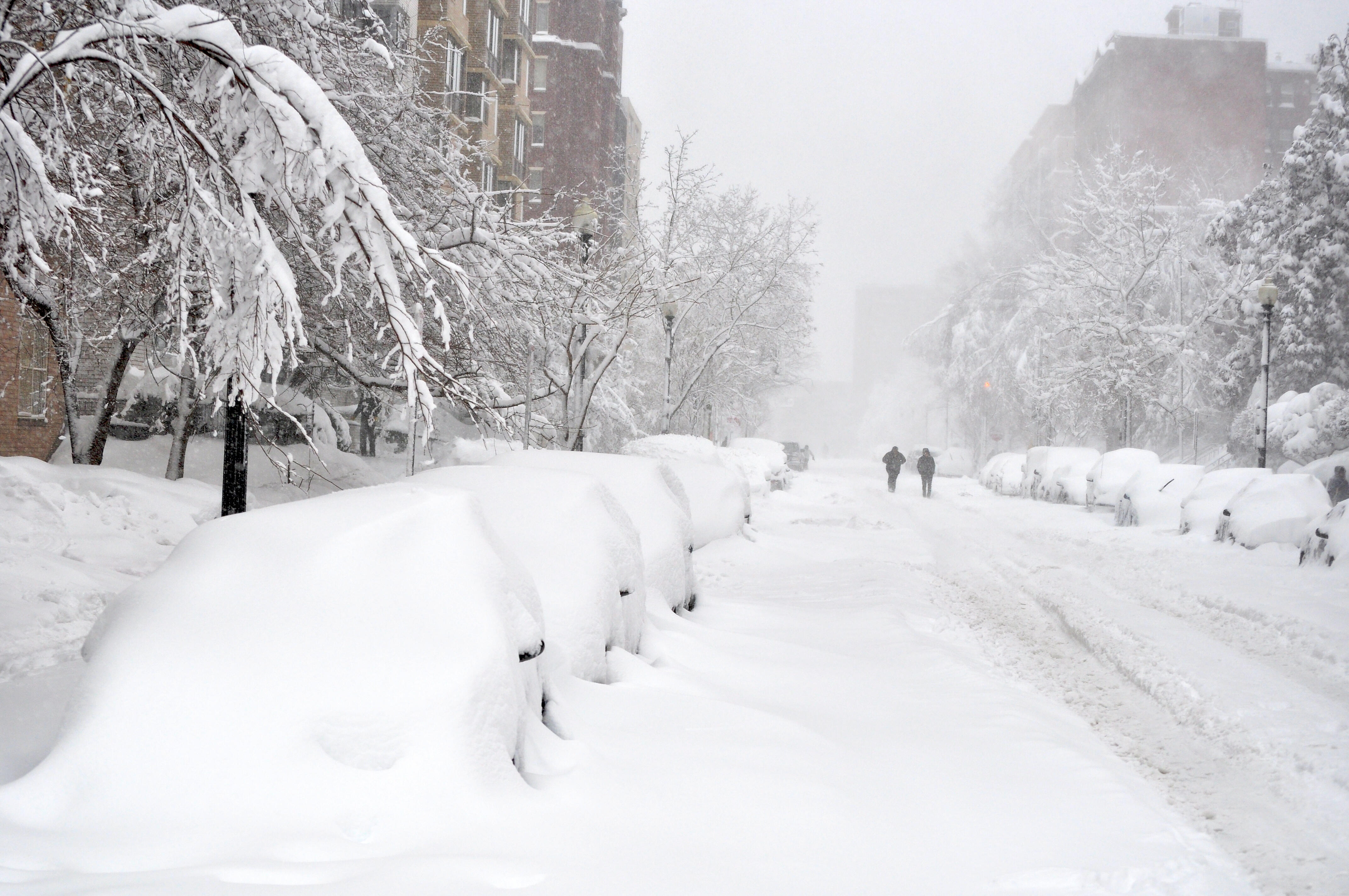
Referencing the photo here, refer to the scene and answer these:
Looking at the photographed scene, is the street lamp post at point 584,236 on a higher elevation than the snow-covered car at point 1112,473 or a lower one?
higher

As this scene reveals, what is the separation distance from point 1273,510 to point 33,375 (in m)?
20.2

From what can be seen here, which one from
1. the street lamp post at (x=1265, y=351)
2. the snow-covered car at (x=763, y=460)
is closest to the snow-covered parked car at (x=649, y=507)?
the snow-covered car at (x=763, y=460)

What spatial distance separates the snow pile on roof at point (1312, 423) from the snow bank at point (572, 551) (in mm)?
24630

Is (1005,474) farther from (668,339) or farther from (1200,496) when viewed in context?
(668,339)

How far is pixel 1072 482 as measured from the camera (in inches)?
1030

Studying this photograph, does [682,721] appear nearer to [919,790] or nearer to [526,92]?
[919,790]

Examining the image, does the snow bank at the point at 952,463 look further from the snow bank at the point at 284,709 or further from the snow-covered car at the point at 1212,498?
the snow bank at the point at 284,709

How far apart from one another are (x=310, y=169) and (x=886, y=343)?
156031 mm

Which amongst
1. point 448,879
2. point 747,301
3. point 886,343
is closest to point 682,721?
point 448,879

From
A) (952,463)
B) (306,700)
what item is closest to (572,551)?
(306,700)

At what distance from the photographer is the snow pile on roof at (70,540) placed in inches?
263

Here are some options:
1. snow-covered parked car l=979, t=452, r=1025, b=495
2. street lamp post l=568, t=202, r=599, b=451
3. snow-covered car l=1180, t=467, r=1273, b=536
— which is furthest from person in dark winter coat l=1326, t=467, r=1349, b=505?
street lamp post l=568, t=202, r=599, b=451

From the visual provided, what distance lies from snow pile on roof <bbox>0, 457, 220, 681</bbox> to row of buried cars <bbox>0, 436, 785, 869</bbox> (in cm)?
288

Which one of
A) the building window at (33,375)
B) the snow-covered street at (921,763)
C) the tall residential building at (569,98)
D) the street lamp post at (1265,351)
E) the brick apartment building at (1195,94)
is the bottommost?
the snow-covered street at (921,763)
